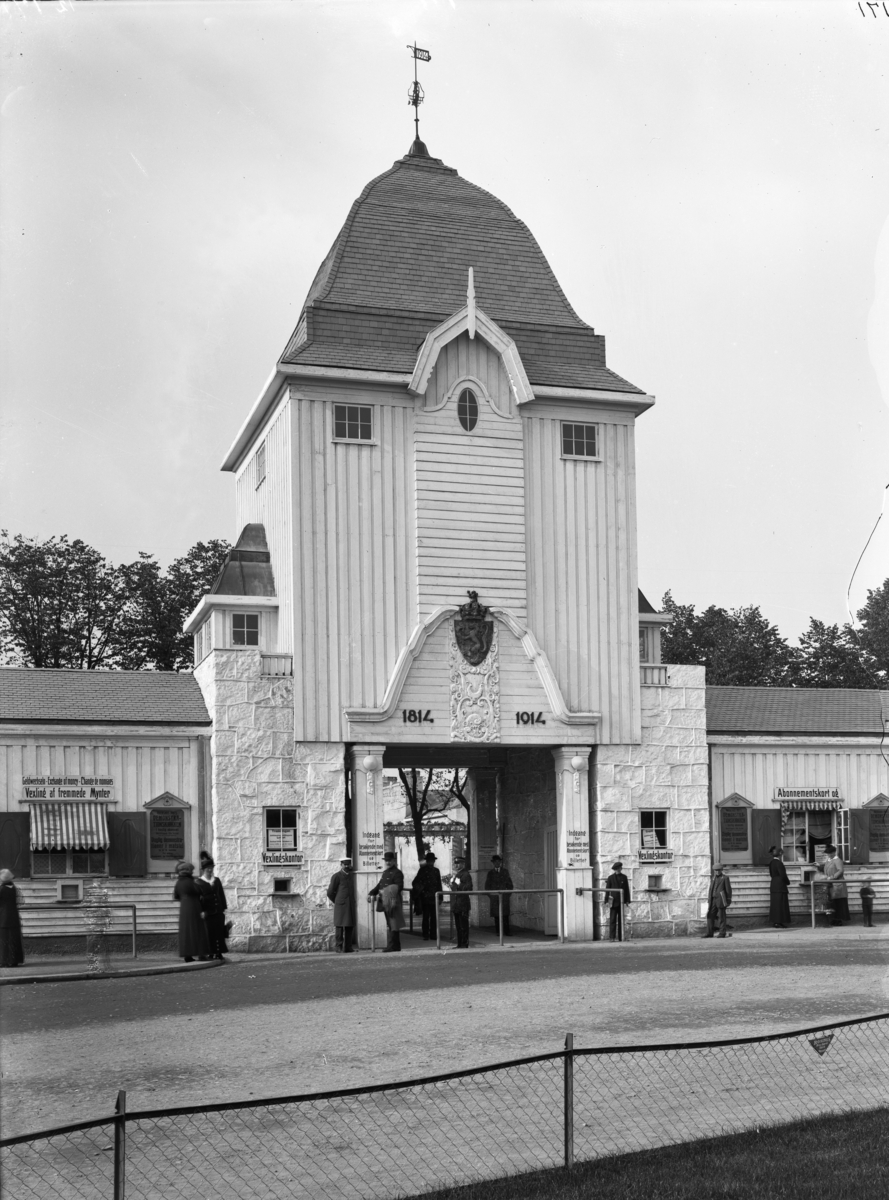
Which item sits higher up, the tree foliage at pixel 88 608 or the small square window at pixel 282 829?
the tree foliage at pixel 88 608

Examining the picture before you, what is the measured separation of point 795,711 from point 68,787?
15.5 meters

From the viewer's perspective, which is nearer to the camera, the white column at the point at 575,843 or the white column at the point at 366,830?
the white column at the point at 366,830

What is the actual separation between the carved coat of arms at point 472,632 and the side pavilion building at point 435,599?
41mm

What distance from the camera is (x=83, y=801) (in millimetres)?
27859

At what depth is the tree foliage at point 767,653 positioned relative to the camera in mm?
56000

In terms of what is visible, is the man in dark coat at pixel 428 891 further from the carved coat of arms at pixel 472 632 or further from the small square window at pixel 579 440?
the small square window at pixel 579 440

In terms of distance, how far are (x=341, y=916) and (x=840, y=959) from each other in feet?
28.9

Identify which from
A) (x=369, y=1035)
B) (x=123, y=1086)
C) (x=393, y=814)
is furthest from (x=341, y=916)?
(x=393, y=814)

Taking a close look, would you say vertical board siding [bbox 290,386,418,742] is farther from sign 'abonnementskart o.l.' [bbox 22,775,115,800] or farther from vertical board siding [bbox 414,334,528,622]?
sign 'abonnementskart o.l.' [bbox 22,775,115,800]

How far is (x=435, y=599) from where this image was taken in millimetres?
29250

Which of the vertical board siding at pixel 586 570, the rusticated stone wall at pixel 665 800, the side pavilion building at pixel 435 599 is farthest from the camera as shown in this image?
the vertical board siding at pixel 586 570

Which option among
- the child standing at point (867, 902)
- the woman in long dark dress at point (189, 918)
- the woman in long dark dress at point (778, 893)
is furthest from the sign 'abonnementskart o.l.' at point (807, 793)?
the woman in long dark dress at point (189, 918)

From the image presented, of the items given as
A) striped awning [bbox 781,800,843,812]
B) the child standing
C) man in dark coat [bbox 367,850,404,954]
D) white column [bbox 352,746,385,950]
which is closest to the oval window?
white column [bbox 352,746,385,950]

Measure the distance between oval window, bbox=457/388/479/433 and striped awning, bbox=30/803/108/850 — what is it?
381 inches
